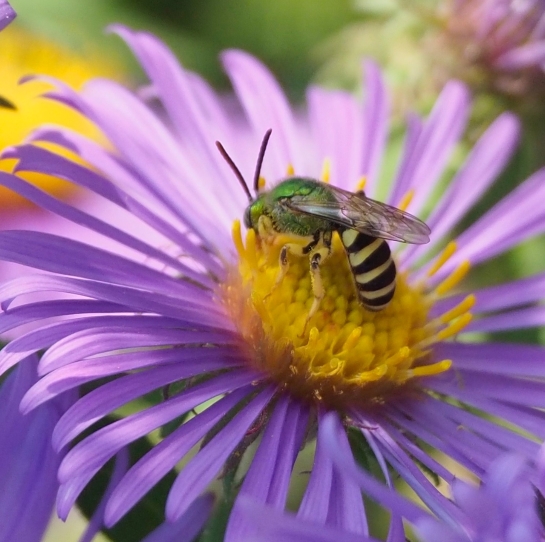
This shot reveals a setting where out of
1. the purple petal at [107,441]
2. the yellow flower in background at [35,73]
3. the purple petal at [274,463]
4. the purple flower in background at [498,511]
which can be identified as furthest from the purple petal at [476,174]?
the yellow flower in background at [35,73]

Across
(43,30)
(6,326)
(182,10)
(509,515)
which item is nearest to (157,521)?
(6,326)

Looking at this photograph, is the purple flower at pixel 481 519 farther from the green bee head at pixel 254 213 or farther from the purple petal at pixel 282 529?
the green bee head at pixel 254 213

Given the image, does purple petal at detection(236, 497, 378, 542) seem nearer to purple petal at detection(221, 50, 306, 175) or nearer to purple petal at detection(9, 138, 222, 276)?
purple petal at detection(9, 138, 222, 276)

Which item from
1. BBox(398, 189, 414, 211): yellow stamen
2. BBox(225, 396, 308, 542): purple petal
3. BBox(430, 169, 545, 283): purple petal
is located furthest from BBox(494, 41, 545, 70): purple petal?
BBox(225, 396, 308, 542): purple petal

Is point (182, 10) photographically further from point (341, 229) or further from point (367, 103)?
point (341, 229)

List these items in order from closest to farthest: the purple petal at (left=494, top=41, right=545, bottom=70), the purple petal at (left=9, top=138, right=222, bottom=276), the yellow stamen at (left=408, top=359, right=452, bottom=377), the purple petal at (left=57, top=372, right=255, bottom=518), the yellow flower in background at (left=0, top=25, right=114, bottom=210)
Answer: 1. the purple petal at (left=57, top=372, right=255, bottom=518)
2. the purple petal at (left=9, top=138, right=222, bottom=276)
3. the yellow stamen at (left=408, top=359, right=452, bottom=377)
4. the purple petal at (left=494, top=41, right=545, bottom=70)
5. the yellow flower in background at (left=0, top=25, right=114, bottom=210)

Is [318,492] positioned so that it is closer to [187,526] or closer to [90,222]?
[187,526]
